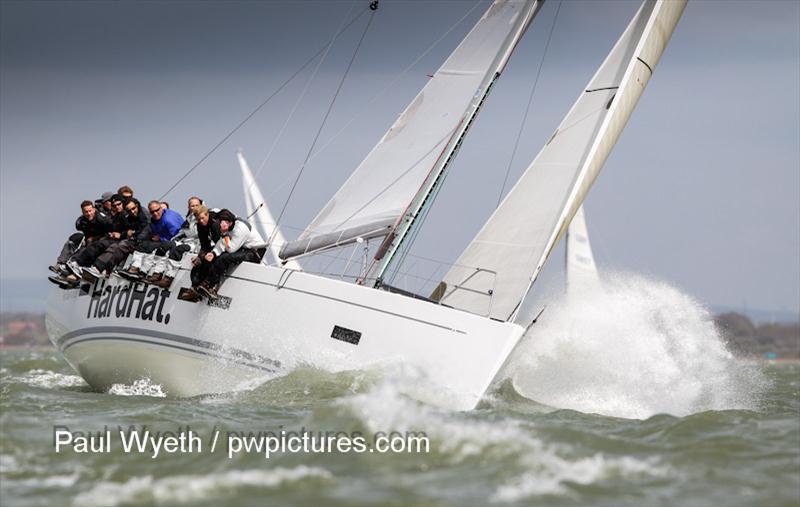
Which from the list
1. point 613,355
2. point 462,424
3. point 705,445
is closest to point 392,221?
point 613,355

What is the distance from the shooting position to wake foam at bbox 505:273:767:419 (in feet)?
35.7

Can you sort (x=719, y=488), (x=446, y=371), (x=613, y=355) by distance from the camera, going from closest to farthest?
(x=719, y=488), (x=446, y=371), (x=613, y=355)

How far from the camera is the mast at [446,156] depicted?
10.9m

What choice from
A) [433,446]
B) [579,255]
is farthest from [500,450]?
[579,255]

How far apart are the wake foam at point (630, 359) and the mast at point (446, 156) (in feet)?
7.08

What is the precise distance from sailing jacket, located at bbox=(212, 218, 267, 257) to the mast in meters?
1.36

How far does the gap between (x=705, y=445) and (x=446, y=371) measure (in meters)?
2.85

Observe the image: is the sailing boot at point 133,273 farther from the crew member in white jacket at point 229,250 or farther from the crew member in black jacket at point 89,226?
the crew member in black jacket at point 89,226

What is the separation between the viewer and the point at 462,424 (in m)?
7.34

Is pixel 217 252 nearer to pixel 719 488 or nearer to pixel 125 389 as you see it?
pixel 125 389

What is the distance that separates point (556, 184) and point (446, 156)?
4.20 feet

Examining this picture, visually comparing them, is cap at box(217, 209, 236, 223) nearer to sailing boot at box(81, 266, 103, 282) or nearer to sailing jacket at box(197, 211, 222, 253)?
sailing jacket at box(197, 211, 222, 253)

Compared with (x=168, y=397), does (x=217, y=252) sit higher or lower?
higher

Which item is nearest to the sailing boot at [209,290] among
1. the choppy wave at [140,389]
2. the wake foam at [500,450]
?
the choppy wave at [140,389]
